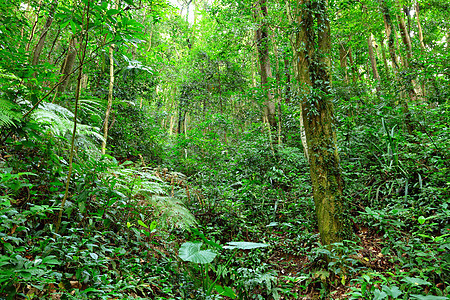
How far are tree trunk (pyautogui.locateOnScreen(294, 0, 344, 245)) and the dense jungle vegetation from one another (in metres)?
0.02

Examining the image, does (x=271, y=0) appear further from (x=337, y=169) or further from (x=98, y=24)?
(x=98, y=24)

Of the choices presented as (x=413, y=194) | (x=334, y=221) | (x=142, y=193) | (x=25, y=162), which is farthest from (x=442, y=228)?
(x=25, y=162)

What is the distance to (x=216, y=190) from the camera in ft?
15.9

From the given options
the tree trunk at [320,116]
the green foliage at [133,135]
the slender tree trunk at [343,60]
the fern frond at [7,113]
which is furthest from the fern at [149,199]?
the slender tree trunk at [343,60]

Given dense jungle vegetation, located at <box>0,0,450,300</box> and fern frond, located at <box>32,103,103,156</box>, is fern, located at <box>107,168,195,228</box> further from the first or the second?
fern frond, located at <box>32,103,103,156</box>

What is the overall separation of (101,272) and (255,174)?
4.12 meters

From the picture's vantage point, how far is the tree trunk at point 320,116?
11.3 feet

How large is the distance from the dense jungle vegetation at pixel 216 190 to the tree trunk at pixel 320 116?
0.02m

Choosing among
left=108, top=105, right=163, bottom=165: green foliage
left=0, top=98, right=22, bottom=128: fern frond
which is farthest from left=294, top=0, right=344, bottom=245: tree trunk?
left=108, top=105, right=163, bottom=165: green foliage

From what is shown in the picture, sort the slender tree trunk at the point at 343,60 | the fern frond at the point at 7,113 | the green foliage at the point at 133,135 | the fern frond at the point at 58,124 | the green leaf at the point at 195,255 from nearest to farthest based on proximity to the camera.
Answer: the fern frond at the point at 7,113, the green leaf at the point at 195,255, the fern frond at the point at 58,124, the green foliage at the point at 133,135, the slender tree trunk at the point at 343,60

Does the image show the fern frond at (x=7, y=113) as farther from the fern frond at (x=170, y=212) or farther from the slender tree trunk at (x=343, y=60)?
the slender tree trunk at (x=343, y=60)

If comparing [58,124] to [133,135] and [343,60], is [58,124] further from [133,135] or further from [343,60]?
[343,60]

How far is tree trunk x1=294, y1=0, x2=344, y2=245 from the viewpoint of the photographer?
11.3 feet

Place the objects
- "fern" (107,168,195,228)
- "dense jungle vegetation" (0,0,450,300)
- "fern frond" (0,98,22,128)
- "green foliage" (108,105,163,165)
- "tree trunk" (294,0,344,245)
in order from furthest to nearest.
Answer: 1. "green foliage" (108,105,163,165)
2. "tree trunk" (294,0,344,245)
3. "fern" (107,168,195,228)
4. "dense jungle vegetation" (0,0,450,300)
5. "fern frond" (0,98,22,128)
